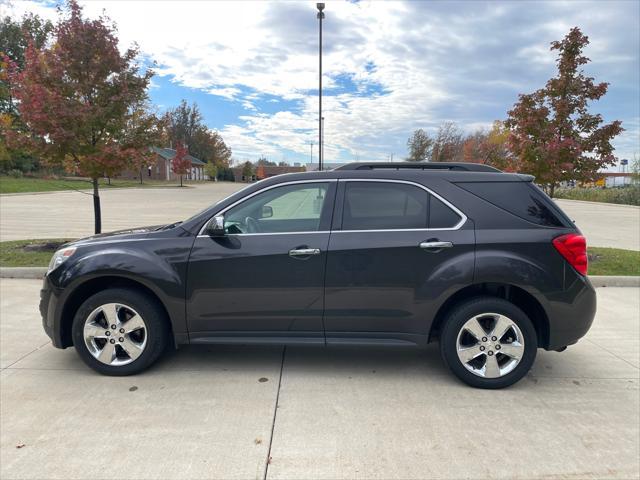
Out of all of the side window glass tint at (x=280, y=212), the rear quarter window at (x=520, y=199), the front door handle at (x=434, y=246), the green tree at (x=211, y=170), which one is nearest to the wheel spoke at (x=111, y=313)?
the side window glass tint at (x=280, y=212)

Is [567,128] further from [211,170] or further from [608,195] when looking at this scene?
Result: [211,170]

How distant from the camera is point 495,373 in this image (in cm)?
338

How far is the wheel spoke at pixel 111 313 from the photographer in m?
3.50

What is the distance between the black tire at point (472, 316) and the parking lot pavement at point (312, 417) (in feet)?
0.35

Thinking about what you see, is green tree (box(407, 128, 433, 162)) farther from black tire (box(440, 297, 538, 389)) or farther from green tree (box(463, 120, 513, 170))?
black tire (box(440, 297, 538, 389))

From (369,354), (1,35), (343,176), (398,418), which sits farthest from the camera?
(1,35)

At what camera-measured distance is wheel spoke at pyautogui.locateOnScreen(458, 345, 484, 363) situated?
3.38 meters

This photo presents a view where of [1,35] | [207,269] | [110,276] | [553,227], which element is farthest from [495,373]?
[1,35]

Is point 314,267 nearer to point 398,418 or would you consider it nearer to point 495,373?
point 398,418

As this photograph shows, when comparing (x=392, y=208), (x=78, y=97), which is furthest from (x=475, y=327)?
(x=78, y=97)

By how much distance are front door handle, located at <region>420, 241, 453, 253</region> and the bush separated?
3313 centimetres

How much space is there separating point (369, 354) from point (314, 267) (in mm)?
1284

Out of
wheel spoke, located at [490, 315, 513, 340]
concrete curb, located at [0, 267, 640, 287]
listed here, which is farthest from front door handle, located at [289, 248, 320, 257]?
concrete curb, located at [0, 267, 640, 287]

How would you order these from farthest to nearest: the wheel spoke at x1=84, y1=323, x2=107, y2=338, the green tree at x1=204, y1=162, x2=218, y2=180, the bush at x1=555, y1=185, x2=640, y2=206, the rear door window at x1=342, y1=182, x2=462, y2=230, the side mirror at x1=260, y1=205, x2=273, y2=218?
the green tree at x1=204, y1=162, x2=218, y2=180
the bush at x1=555, y1=185, x2=640, y2=206
the side mirror at x1=260, y1=205, x2=273, y2=218
the wheel spoke at x1=84, y1=323, x2=107, y2=338
the rear door window at x1=342, y1=182, x2=462, y2=230
